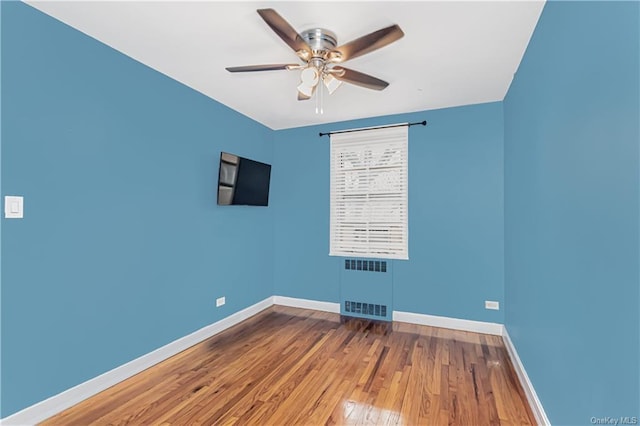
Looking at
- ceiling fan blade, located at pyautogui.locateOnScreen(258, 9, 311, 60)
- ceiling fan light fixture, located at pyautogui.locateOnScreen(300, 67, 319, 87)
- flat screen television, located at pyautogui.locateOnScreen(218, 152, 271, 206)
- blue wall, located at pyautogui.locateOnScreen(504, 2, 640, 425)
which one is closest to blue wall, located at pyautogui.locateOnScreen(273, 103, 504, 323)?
flat screen television, located at pyautogui.locateOnScreen(218, 152, 271, 206)

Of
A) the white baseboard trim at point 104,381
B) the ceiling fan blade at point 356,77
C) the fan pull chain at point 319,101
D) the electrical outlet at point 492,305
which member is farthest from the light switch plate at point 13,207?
the electrical outlet at point 492,305

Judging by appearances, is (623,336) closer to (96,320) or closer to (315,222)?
(96,320)

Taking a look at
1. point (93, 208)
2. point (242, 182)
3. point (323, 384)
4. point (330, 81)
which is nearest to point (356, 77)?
point (330, 81)

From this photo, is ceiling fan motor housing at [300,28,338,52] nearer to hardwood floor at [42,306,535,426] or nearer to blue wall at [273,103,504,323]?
blue wall at [273,103,504,323]

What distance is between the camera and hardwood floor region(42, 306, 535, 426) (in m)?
1.96

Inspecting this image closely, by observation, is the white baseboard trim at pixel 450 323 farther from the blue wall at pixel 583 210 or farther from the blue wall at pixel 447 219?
the blue wall at pixel 583 210

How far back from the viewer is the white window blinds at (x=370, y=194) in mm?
3812

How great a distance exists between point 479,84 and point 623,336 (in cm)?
262

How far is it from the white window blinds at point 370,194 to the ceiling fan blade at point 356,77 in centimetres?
155

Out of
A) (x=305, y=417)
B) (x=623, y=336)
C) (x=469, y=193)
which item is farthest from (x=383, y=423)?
(x=469, y=193)

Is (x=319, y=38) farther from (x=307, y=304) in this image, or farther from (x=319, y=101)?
(x=307, y=304)

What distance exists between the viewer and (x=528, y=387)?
211 centimetres

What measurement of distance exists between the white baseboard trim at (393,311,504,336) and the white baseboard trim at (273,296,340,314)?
84cm

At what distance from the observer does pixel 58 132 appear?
2.01m
